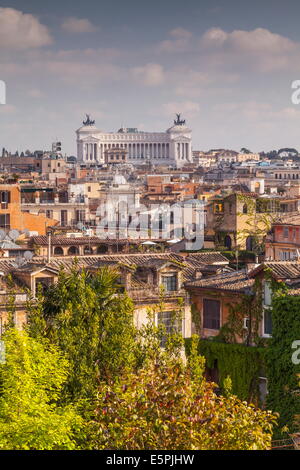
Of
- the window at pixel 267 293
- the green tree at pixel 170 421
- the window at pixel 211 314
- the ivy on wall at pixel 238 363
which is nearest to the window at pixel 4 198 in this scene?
the window at pixel 211 314

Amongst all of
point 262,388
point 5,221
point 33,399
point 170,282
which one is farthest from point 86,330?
point 5,221

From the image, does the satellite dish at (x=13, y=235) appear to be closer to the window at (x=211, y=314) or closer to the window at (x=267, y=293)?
the window at (x=211, y=314)

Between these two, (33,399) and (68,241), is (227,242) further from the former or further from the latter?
(33,399)

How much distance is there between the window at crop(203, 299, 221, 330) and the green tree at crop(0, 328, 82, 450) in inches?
162

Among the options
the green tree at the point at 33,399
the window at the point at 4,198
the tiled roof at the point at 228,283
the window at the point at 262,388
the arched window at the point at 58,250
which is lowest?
the window at the point at 262,388

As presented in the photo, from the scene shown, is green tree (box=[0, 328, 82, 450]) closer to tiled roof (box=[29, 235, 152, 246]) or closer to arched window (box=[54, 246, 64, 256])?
tiled roof (box=[29, 235, 152, 246])

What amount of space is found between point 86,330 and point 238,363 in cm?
325

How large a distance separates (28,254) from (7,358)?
42.5ft

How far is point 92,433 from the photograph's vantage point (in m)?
11.6

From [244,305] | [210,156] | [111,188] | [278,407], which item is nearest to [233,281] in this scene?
[244,305]

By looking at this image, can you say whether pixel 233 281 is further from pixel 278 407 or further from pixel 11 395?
pixel 11 395

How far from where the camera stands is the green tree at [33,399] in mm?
11867

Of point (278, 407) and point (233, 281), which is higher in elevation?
point (233, 281)

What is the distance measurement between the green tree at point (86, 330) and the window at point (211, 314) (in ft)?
8.80
